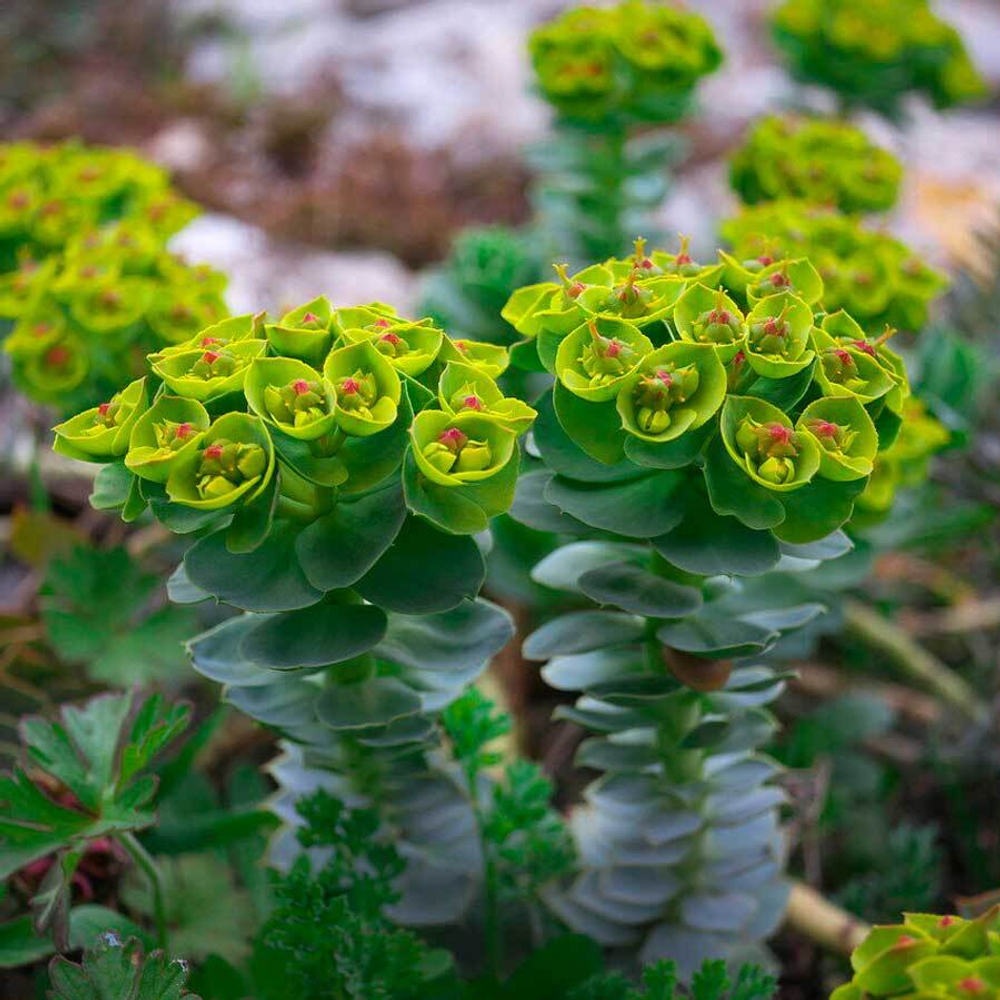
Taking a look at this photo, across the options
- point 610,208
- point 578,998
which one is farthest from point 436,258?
point 578,998

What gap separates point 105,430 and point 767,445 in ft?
1.80

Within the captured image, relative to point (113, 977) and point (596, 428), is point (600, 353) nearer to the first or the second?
point (596, 428)

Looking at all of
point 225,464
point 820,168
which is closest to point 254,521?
point 225,464

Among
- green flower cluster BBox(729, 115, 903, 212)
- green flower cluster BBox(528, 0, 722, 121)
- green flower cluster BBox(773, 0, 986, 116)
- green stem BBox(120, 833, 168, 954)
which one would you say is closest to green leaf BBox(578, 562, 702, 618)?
green stem BBox(120, 833, 168, 954)

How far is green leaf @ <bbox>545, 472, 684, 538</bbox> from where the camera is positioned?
99cm

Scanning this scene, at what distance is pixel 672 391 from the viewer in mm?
939

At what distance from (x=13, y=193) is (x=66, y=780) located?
0.94 metres

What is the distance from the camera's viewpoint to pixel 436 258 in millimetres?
3613

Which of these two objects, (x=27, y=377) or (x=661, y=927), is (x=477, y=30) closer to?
(x=27, y=377)

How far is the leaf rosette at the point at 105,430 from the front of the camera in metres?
0.94

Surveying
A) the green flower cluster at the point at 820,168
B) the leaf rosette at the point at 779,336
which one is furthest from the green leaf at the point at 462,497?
the green flower cluster at the point at 820,168

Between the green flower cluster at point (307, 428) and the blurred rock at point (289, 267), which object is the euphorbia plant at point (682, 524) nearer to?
the green flower cluster at point (307, 428)

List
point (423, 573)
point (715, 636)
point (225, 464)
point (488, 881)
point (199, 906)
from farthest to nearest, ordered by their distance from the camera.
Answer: point (199, 906) < point (488, 881) < point (715, 636) < point (423, 573) < point (225, 464)

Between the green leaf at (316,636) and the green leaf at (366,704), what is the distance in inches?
4.1
